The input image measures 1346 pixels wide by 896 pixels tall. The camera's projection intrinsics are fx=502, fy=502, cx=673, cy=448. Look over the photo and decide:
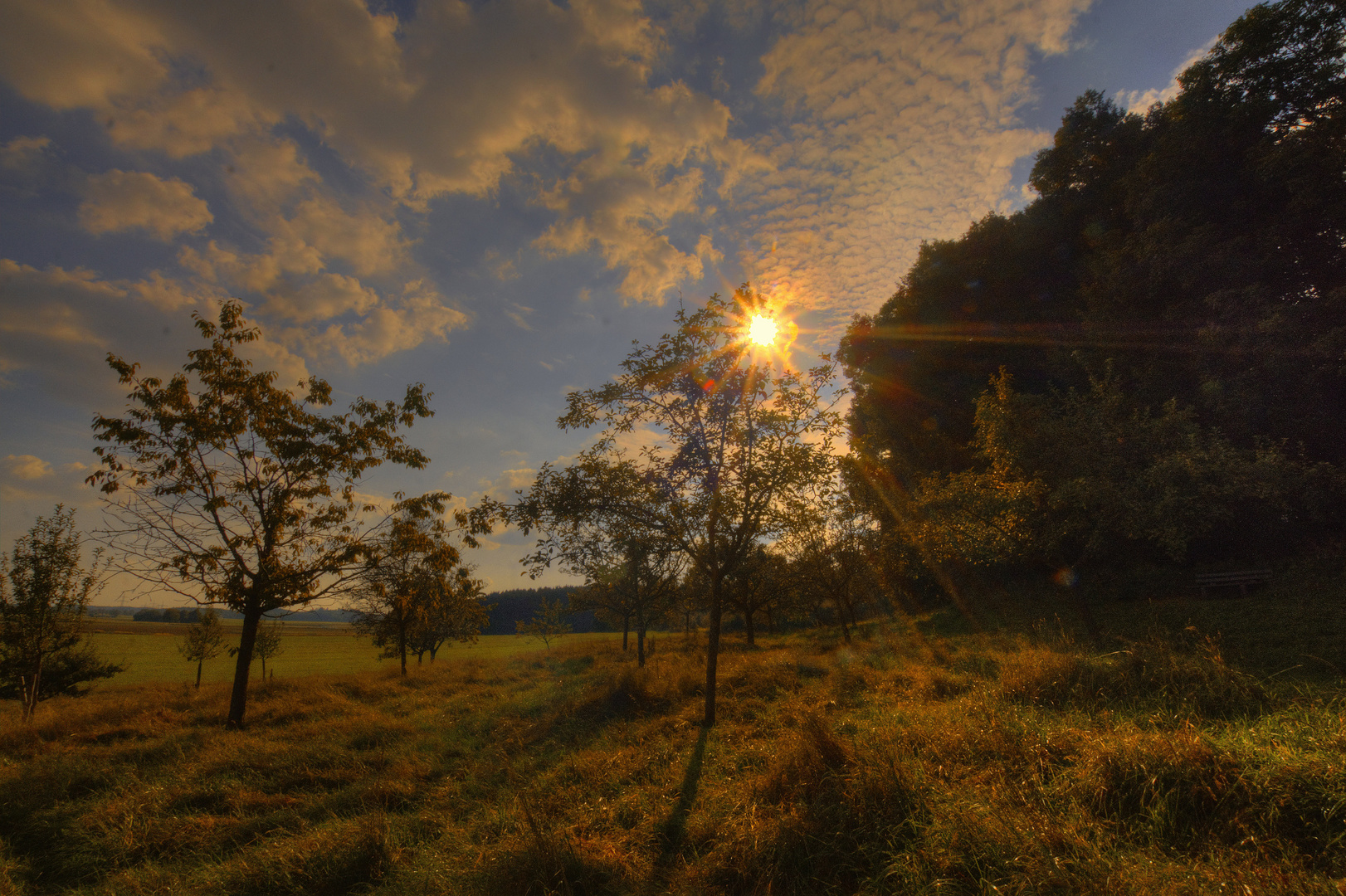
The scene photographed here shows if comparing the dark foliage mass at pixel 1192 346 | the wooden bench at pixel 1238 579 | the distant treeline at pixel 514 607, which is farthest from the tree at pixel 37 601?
the distant treeline at pixel 514 607

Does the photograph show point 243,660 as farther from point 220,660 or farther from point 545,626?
point 220,660

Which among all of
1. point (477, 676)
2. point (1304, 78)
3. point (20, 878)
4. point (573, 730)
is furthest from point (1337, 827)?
point (1304, 78)

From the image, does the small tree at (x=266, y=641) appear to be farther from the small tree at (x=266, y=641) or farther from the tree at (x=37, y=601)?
the tree at (x=37, y=601)

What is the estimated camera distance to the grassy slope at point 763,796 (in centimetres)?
386

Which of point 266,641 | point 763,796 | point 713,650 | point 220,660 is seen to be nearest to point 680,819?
point 763,796

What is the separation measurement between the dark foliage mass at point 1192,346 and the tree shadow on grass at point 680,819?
11.2m

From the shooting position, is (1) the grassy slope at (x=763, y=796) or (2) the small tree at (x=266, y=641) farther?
(2) the small tree at (x=266, y=641)

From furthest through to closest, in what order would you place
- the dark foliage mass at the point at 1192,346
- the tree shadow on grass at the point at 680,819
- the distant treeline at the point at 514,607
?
the distant treeline at the point at 514,607 → the dark foliage mass at the point at 1192,346 → the tree shadow on grass at the point at 680,819

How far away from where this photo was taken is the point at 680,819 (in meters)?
5.82

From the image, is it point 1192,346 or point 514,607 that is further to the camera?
point 514,607

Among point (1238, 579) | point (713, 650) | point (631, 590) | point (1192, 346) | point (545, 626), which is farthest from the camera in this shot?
point (545, 626)

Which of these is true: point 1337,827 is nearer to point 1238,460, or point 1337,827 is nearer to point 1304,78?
point 1238,460

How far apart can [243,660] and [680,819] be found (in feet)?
37.2

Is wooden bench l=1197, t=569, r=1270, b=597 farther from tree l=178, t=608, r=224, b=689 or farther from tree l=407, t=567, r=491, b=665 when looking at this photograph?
tree l=178, t=608, r=224, b=689
